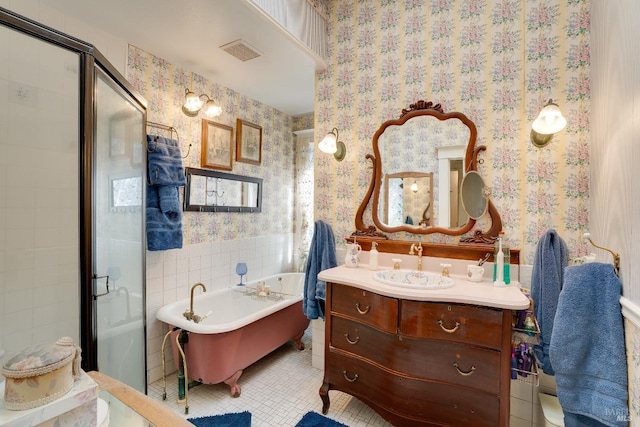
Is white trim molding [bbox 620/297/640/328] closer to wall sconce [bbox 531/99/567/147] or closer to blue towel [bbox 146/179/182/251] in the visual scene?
wall sconce [bbox 531/99/567/147]

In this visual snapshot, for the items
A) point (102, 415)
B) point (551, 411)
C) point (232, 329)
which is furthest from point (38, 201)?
point (551, 411)

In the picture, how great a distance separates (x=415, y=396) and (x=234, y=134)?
2817 millimetres

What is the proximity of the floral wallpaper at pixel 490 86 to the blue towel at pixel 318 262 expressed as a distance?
122 mm

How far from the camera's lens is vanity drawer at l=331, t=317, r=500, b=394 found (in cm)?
145

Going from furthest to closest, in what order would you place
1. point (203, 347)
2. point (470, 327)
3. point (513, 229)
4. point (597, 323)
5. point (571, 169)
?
point (203, 347) → point (513, 229) → point (571, 169) → point (470, 327) → point (597, 323)

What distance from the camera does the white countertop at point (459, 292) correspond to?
4.67 ft

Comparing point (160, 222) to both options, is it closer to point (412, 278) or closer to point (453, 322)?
point (412, 278)

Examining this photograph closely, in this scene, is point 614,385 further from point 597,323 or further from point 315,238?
point 315,238

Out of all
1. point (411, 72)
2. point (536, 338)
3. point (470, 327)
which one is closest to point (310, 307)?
point (470, 327)

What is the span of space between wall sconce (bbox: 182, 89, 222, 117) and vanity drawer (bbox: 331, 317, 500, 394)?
2173 millimetres

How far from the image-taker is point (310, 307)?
2.39m

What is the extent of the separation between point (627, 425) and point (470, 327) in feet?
1.88

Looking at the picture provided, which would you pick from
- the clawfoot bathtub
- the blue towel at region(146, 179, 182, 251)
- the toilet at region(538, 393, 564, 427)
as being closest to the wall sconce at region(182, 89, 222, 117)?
the blue towel at region(146, 179, 182, 251)

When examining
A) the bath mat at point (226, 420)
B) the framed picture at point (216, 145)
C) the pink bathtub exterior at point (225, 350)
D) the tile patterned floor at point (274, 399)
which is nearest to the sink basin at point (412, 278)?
the tile patterned floor at point (274, 399)
